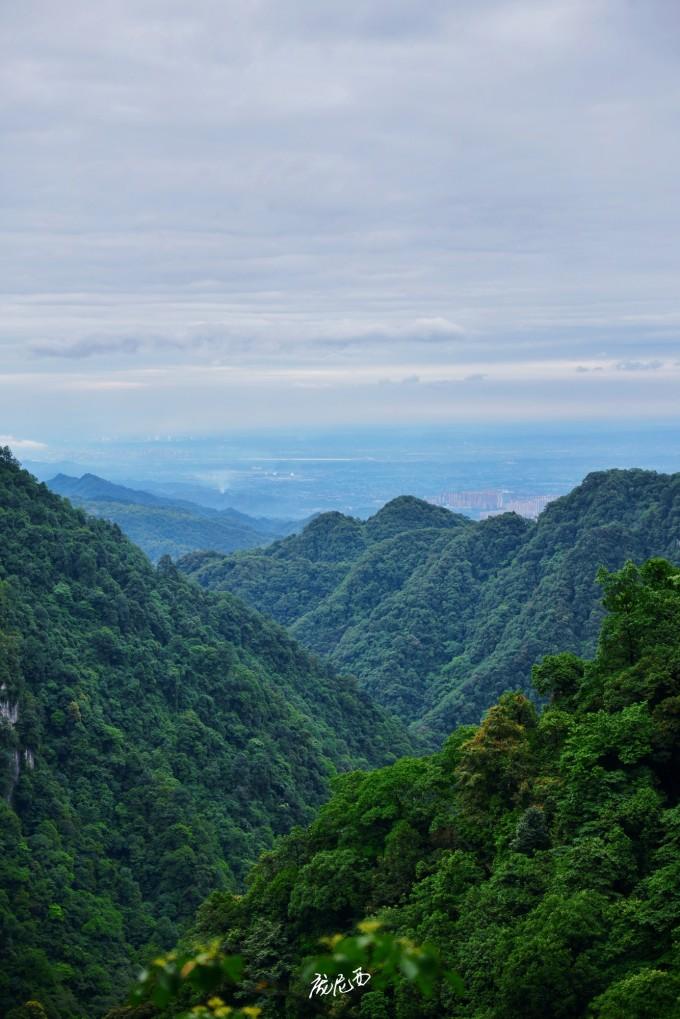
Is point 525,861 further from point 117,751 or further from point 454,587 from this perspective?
point 454,587

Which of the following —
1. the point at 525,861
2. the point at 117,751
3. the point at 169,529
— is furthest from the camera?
the point at 169,529

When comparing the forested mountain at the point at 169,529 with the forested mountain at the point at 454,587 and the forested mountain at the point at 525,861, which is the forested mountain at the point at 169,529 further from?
the forested mountain at the point at 525,861

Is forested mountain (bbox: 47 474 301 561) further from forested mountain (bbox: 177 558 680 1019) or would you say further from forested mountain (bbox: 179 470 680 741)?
forested mountain (bbox: 177 558 680 1019)

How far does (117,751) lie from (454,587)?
176 ft

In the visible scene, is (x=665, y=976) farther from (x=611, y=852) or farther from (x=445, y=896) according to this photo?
(x=445, y=896)

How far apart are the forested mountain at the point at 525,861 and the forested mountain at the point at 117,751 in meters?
9.48

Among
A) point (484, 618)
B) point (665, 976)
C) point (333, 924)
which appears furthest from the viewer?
point (484, 618)

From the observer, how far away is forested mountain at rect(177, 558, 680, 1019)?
17.2 metres

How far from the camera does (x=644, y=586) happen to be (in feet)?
86.5

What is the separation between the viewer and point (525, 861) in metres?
20.3

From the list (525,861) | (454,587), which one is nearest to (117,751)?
→ (525,861)

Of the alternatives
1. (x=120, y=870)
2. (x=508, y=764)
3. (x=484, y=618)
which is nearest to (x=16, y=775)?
(x=120, y=870)

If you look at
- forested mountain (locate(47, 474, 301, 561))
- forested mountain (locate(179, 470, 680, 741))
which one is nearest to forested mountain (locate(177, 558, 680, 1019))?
forested mountain (locate(179, 470, 680, 741))

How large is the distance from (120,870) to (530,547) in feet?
196
